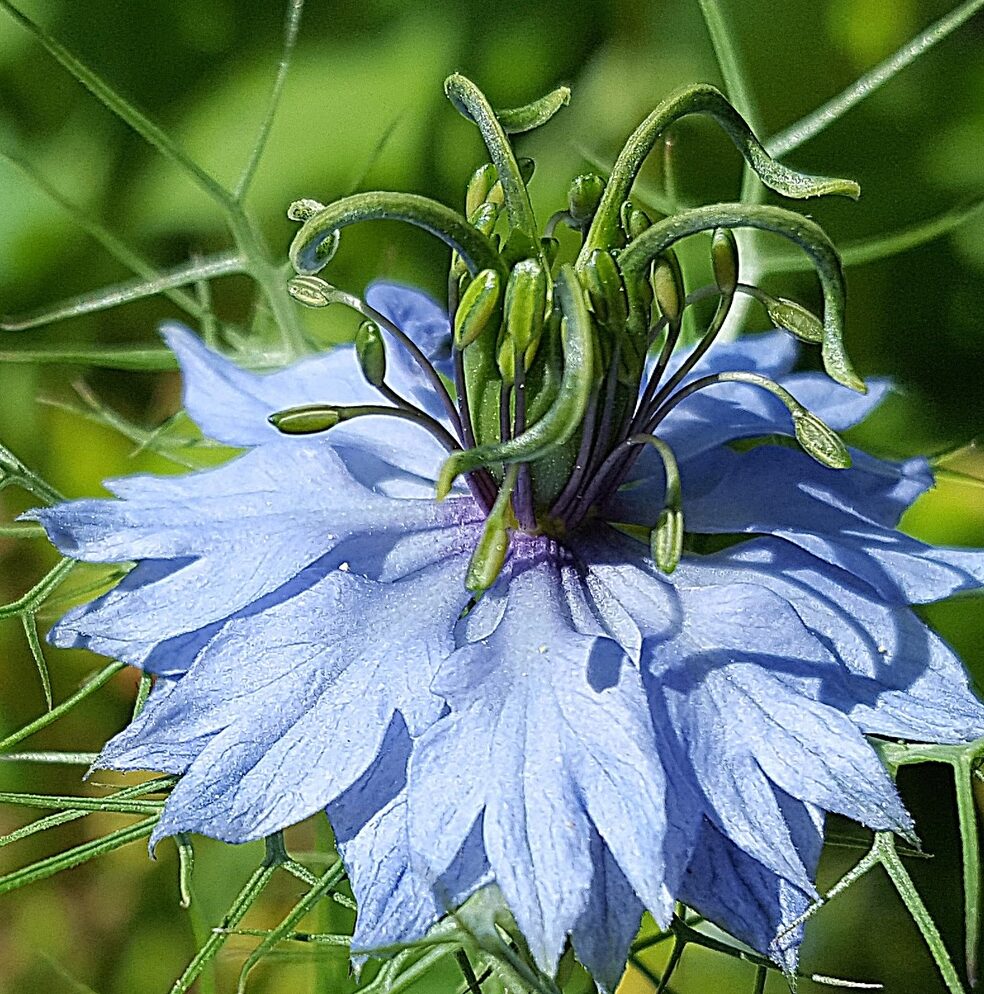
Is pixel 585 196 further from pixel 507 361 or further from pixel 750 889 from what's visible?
pixel 750 889

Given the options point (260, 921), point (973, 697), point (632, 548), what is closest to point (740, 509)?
point (632, 548)

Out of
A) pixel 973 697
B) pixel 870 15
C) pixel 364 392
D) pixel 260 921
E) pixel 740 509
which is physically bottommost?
Answer: pixel 260 921

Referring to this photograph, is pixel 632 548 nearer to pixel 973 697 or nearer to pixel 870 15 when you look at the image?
pixel 973 697

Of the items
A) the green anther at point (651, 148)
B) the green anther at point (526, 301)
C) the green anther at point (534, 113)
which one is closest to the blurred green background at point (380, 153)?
the green anther at point (534, 113)

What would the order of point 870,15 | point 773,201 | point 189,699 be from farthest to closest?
point 870,15
point 773,201
point 189,699

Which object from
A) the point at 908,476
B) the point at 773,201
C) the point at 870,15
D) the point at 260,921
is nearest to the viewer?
the point at 908,476

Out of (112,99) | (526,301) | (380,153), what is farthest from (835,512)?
(380,153)

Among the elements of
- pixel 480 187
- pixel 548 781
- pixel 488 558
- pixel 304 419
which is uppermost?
pixel 480 187
